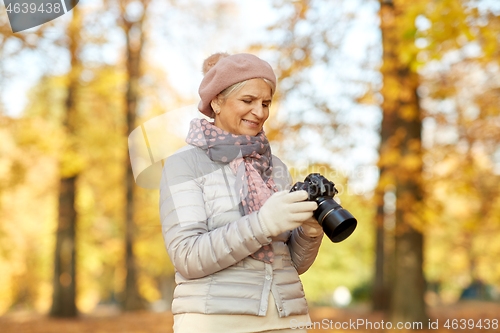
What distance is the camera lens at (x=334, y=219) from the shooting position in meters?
1.45

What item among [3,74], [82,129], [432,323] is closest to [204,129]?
[432,323]

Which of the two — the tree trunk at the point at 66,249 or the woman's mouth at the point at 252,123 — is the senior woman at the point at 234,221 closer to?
the woman's mouth at the point at 252,123

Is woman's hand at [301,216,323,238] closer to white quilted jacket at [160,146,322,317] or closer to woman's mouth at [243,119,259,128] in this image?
white quilted jacket at [160,146,322,317]

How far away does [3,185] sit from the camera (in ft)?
30.2

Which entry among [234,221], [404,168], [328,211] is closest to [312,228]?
[328,211]

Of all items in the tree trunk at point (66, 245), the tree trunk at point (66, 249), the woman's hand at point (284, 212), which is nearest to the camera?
the woman's hand at point (284, 212)

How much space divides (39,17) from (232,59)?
5157 mm

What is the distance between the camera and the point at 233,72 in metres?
1.67

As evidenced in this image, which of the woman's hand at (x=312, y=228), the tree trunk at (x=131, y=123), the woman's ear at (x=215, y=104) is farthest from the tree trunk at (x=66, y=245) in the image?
the woman's hand at (x=312, y=228)

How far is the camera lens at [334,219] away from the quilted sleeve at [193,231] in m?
0.21

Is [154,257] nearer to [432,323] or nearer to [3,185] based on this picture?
[3,185]

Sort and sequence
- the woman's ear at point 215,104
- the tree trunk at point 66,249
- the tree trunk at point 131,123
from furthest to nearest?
the tree trunk at point 131,123 < the tree trunk at point 66,249 < the woman's ear at point 215,104

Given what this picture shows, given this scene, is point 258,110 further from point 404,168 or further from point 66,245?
point 66,245

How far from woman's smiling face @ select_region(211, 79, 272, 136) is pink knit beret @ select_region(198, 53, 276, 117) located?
0.11ft
